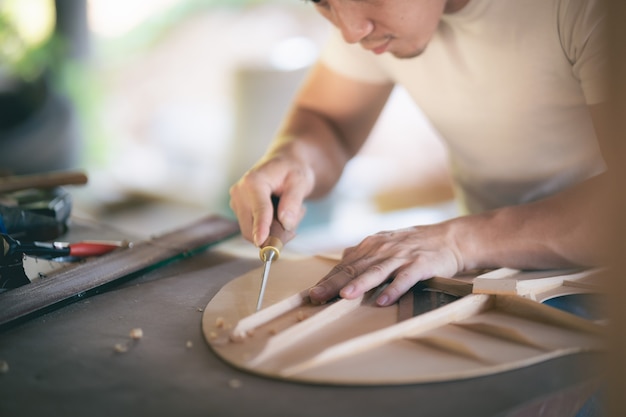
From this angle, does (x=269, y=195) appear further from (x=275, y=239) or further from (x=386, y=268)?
(x=386, y=268)

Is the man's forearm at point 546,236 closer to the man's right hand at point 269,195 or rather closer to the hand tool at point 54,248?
the man's right hand at point 269,195

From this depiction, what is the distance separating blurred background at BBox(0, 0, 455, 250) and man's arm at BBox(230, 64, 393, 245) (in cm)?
244

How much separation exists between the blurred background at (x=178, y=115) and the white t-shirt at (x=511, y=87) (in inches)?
106

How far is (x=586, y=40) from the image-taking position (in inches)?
55.7

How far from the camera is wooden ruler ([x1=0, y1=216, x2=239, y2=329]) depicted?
52.3 inches

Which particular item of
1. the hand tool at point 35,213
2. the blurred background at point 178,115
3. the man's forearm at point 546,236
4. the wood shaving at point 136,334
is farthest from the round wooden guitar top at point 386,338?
the blurred background at point 178,115

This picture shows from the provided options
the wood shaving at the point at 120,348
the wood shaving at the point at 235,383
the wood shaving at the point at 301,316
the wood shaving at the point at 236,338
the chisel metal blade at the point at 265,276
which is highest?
the wood shaving at the point at 235,383

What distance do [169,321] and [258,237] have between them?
33cm

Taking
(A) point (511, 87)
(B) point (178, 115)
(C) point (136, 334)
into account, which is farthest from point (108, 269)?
(B) point (178, 115)

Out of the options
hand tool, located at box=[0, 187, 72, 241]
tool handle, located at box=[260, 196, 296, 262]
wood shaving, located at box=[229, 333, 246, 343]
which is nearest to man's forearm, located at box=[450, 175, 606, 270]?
tool handle, located at box=[260, 196, 296, 262]

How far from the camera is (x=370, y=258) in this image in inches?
55.6

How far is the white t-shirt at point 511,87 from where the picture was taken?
1.51 meters

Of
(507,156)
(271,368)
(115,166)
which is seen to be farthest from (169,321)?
(115,166)

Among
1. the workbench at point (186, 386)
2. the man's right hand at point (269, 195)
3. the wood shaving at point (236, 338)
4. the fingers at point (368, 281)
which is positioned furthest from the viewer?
the man's right hand at point (269, 195)
